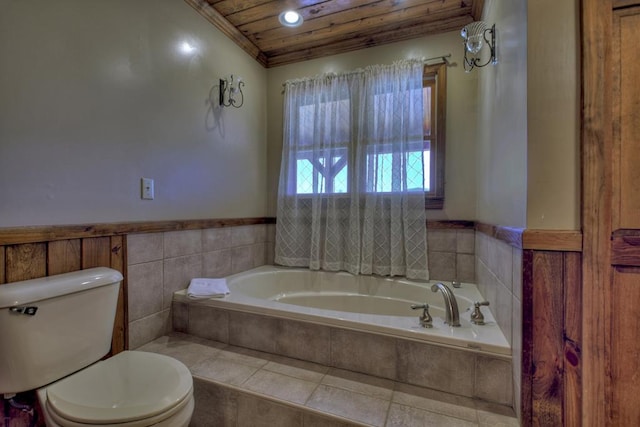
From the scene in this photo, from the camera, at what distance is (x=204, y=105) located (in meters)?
2.03

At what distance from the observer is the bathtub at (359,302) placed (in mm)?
1246

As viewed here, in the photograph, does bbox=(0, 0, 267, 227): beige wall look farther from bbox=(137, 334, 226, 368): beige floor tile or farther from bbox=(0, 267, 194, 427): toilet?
bbox=(137, 334, 226, 368): beige floor tile

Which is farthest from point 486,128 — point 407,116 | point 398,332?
point 398,332

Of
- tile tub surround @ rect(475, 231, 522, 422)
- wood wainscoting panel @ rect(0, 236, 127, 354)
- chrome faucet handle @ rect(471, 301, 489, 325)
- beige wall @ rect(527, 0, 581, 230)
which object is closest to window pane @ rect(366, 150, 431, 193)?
tile tub surround @ rect(475, 231, 522, 422)

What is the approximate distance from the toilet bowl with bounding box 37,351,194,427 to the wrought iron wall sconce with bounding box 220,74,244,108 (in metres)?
1.80

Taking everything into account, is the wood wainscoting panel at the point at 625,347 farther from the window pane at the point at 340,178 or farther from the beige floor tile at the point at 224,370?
the window pane at the point at 340,178

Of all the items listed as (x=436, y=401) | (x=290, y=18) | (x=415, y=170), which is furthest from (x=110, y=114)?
(x=436, y=401)

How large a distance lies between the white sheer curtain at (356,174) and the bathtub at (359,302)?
0.11 m

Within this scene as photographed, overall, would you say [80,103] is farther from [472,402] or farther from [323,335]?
[472,402]

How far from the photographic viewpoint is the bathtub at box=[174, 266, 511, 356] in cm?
Answer: 125

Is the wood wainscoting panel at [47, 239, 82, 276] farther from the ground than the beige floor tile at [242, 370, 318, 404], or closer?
farther from the ground

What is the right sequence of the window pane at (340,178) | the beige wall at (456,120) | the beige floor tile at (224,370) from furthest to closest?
the window pane at (340,178)
the beige wall at (456,120)
the beige floor tile at (224,370)

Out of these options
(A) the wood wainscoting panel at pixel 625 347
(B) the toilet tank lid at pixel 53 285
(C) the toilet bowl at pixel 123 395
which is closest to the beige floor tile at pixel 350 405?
(C) the toilet bowl at pixel 123 395

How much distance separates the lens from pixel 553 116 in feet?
3.15
